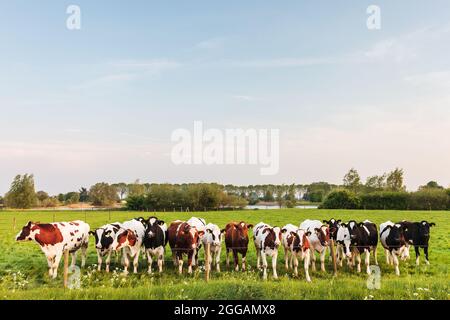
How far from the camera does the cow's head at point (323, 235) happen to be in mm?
17027

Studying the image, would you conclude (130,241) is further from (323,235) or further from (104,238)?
(323,235)

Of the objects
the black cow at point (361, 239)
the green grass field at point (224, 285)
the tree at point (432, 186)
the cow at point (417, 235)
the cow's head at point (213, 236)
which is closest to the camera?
the green grass field at point (224, 285)

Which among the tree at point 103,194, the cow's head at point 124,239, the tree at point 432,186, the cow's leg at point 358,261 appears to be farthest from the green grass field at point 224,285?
the tree at point 103,194

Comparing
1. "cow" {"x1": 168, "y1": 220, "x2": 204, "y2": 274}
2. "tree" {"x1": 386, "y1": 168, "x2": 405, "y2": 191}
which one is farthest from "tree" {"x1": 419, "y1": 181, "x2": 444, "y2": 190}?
"cow" {"x1": 168, "y1": 220, "x2": 204, "y2": 274}

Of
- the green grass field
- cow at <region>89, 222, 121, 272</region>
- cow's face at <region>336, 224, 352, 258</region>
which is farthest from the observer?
cow's face at <region>336, 224, 352, 258</region>

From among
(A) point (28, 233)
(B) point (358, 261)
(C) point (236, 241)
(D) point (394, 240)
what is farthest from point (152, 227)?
(D) point (394, 240)

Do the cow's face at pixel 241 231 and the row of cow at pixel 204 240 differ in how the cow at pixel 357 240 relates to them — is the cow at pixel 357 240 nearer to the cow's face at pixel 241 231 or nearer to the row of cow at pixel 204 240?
the row of cow at pixel 204 240

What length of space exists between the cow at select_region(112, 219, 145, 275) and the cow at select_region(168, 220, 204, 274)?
1469 millimetres

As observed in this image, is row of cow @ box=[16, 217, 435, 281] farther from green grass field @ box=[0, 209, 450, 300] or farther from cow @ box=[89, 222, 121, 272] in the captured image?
green grass field @ box=[0, 209, 450, 300]

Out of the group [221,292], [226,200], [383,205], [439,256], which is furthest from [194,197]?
[221,292]

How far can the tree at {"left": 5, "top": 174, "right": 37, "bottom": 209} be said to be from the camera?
102m

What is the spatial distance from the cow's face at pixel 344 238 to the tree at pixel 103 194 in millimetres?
89822
